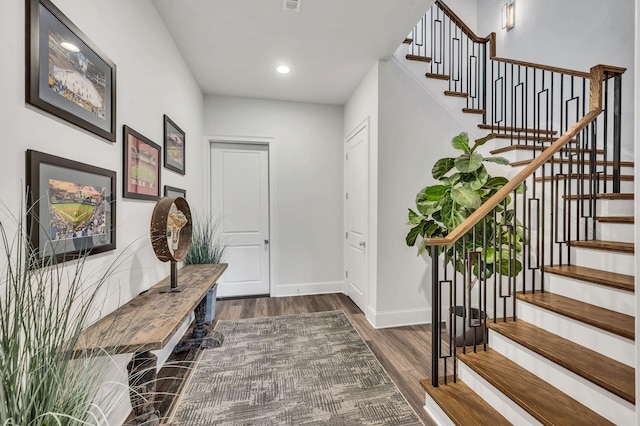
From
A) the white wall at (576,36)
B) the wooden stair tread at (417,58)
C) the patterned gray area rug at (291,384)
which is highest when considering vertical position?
the white wall at (576,36)

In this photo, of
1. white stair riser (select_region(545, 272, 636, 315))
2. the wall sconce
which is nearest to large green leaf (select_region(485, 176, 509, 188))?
white stair riser (select_region(545, 272, 636, 315))

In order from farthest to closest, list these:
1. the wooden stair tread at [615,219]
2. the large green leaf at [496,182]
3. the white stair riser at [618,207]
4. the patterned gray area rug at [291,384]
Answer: the large green leaf at [496,182] < the white stair riser at [618,207] < the wooden stair tread at [615,219] < the patterned gray area rug at [291,384]

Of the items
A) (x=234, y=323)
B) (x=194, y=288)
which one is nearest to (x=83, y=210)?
(x=194, y=288)

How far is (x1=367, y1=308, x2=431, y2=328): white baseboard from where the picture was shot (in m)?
3.04

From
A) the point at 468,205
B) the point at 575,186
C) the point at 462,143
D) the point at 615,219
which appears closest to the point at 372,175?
the point at 462,143

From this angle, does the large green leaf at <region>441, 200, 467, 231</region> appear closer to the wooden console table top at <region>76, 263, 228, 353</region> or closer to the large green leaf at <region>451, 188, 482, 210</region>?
the large green leaf at <region>451, 188, 482, 210</region>

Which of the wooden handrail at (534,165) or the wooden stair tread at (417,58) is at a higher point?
the wooden stair tread at (417,58)

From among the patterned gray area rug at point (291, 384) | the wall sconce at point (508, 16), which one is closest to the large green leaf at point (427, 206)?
the patterned gray area rug at point (291, 384)

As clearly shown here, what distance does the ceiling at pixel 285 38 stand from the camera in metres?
2.23

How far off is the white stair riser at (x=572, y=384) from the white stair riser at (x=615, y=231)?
4.13 feet

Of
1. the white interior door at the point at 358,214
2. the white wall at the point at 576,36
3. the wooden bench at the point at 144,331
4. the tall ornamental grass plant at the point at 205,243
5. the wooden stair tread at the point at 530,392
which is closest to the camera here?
the wooden bench at the point at 144,331

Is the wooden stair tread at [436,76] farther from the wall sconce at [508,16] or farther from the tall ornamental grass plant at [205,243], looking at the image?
the tall ornamental grass plant at [205,243]

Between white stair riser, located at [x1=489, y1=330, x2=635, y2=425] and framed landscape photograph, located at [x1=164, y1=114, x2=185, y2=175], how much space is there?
9.70 feet

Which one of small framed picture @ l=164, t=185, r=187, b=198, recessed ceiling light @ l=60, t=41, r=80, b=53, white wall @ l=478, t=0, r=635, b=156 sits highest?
white wall @ l=478, t=0, r=635, b=156
